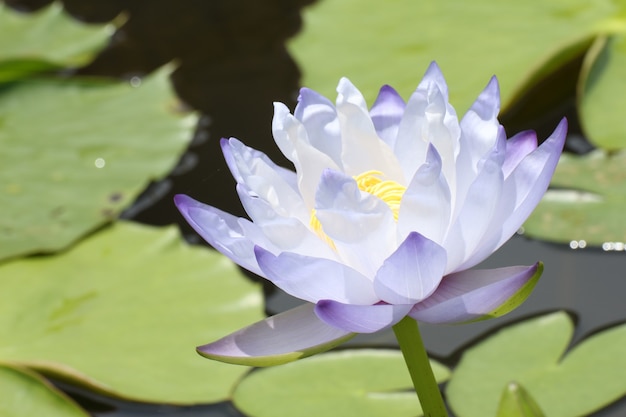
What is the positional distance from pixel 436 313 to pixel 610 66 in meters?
1.02

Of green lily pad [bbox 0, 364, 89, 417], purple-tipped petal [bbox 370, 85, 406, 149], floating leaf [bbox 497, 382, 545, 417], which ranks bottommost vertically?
green lily pad [bbox 0, 364, 89, 417]

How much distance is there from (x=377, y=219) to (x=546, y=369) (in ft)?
1.51

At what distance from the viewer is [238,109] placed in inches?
69.5

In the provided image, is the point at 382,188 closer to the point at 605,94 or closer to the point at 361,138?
the point at 361,138

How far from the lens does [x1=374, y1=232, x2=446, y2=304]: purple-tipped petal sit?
661 mm

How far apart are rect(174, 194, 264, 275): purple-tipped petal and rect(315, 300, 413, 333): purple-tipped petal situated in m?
0.10

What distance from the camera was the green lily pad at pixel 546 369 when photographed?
1008 mm

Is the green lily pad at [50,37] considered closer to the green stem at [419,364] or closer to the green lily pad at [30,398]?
the green lily pad at [30,398]

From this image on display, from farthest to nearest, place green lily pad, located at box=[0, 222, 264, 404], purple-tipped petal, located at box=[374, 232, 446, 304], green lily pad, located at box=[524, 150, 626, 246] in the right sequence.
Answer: green lily pad, located at box=[524, 150, 626, 246] < green lily pad, located at box=[0, 222, 264, 404] < purple-tipped petal, located at box=[374, 232, 446, 304]

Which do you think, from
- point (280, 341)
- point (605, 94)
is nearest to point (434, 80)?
point (280, 341)

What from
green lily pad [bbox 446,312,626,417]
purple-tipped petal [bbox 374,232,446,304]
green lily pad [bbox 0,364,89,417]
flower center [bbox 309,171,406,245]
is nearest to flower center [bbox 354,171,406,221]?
flower center [bbox 309,171,406,245]

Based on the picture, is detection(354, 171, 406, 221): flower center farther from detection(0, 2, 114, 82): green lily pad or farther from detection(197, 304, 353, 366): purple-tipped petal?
detection(0, 2, 114, 82): green lily pad

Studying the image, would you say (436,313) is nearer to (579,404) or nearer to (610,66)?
(579,404)

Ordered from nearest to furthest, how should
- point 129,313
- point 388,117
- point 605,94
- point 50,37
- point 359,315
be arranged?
point 359,315, point 388,117, point 129,313, point 605,94, point 50,37
